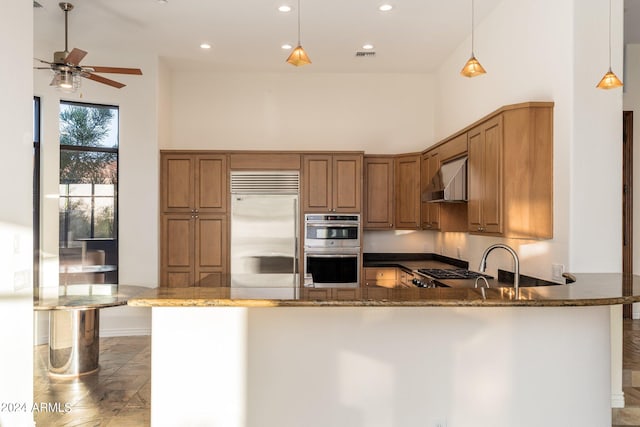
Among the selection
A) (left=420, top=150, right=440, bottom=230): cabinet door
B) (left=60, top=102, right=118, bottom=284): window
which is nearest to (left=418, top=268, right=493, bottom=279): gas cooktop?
(left=420, top=150, right=440, bottom=230): cabinet door

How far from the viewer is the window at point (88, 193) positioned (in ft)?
17.9

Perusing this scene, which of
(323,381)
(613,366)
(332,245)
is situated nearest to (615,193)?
(613,366)

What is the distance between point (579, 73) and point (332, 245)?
337 cm

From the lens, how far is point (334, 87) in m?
6.39

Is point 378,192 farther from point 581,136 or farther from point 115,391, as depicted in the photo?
point 115,391

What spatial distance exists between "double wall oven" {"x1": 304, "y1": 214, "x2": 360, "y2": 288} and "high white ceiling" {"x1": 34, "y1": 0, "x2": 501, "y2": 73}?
6.88 feet

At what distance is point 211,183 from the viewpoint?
578 cm

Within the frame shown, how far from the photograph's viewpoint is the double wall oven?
5738mm

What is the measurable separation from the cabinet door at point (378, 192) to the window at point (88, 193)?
3.23 meters

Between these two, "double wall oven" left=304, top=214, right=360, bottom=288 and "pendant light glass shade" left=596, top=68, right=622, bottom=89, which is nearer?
"pendant light glass shade" left=596, top=68, right=622, bottom=89

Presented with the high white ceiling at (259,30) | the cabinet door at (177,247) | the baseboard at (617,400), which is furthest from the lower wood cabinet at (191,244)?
the baseboard at (617,400)

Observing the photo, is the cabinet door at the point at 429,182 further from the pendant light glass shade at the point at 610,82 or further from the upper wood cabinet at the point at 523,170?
the pendant light glass shade at the point at 610,82

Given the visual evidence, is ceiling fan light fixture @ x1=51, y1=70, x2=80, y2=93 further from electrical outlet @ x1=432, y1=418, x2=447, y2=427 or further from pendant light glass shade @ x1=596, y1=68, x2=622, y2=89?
pendant light glass shade @ x1=596, y1=68, x2=622, y2=89

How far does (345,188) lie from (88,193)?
3.21 meters
